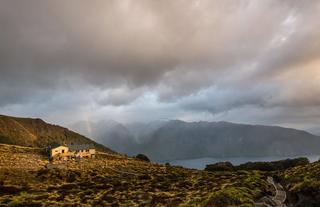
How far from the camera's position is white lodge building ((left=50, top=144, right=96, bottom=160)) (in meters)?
127

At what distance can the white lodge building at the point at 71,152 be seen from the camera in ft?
417

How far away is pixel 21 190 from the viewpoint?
239 ft

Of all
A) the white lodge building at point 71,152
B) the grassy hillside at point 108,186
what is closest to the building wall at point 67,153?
the white lodge building at point 71,152

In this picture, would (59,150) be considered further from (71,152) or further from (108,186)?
(108,186)

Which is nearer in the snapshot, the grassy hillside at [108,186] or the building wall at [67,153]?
the grassy hillside at [108,186]

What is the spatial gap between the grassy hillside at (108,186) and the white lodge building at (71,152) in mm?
6214

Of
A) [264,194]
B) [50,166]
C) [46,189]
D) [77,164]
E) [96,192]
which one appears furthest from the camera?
[77,164]

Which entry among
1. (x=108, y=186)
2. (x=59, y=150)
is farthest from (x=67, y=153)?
(x=108, y=186)

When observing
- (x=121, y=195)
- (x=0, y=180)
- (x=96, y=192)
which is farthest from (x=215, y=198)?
(x=0, y=180)

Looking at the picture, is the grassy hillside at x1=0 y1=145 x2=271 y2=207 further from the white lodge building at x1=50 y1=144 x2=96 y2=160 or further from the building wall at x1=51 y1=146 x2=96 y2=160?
the building wall at x1=51 y1=146 x2=96 y2=160

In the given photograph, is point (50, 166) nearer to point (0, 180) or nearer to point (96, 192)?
point (0, 180)

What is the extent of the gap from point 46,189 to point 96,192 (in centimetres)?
1316

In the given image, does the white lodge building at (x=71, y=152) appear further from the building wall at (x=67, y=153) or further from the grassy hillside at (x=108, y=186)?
the grassy hillside at (x=108, y=186)

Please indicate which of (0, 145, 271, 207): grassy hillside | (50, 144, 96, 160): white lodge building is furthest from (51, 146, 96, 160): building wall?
(0, 145, 271, 207): grassy hillside
